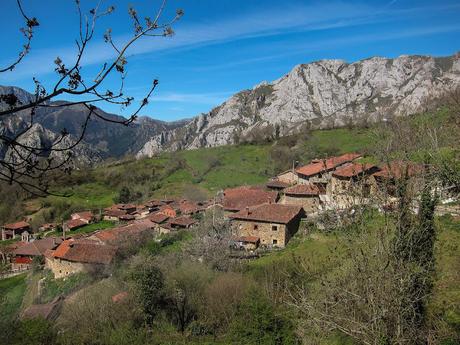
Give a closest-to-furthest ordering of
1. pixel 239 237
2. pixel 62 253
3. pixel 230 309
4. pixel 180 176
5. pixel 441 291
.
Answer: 1. pixel 441 291
2. pixel 230 309
3. pixel 239 237
4. pixel 62 253
5. pixel 180 176

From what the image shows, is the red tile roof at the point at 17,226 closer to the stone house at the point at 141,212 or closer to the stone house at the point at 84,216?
the stone house at the point at 84,216

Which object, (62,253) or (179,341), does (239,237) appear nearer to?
(179,341)

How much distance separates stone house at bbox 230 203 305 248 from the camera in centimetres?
2981

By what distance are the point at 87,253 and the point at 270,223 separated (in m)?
16.8

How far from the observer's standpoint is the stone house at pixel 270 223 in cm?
2981

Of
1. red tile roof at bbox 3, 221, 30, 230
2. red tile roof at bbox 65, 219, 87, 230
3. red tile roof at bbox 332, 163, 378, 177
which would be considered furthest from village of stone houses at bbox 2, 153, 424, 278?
red tile roof at bbox 3, 221, 30, 230

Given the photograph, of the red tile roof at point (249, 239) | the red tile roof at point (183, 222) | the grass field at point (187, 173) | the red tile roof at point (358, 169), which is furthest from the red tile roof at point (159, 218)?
the red tile roof at point (358, 169)

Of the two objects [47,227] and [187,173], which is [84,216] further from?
[187,173]

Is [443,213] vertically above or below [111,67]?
below

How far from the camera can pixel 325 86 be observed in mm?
193000

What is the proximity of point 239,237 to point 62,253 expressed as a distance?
55.5ft

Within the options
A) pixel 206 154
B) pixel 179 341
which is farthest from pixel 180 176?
pixel 179 341

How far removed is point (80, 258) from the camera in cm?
3316

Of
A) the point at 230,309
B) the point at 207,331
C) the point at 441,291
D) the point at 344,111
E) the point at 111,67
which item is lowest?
the point at 207,331
